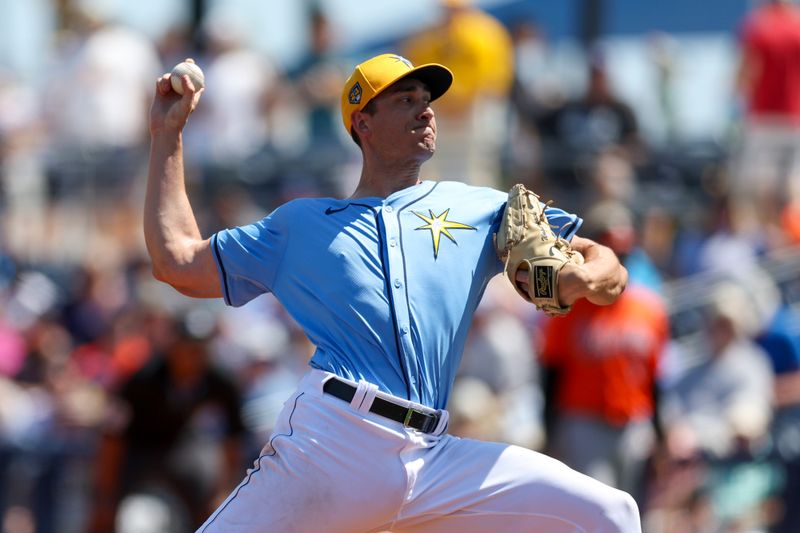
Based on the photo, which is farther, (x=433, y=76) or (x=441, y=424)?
(x=433, y=76)

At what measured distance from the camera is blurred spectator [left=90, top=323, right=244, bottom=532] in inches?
388

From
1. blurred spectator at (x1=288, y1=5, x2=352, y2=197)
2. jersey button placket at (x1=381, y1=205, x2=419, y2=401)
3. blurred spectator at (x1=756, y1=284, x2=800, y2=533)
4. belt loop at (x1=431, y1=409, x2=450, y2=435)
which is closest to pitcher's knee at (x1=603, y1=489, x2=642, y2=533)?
belt loop at (x1=431, y1=409, x2=450, y2=435)

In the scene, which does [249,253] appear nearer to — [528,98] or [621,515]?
[621,515]

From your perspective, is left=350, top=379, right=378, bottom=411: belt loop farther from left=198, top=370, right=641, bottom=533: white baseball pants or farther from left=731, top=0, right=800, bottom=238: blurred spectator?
left=731, top=0, right=800, bottom=238: blurred spectator

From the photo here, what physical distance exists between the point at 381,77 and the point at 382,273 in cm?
69

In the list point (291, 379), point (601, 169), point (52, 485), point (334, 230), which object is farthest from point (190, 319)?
point (334, 230)

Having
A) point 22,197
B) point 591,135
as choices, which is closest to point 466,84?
point 591,135

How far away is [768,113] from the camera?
12.3 m

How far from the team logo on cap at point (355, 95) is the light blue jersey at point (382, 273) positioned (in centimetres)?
35

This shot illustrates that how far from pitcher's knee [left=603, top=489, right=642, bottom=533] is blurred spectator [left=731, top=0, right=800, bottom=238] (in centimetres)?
727

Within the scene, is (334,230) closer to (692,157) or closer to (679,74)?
(692,157)

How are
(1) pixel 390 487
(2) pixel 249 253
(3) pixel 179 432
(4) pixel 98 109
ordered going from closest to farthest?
(1) pixel 390 487 → (2) pixel 249 253 → (3) pixel 179 432 → (4) pixel 98 109

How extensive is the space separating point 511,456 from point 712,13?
470 inches

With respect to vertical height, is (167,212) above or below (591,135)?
above
